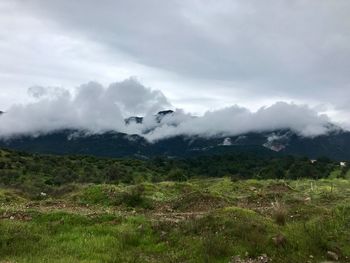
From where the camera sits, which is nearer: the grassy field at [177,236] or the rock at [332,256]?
the grassy field at [177,236]

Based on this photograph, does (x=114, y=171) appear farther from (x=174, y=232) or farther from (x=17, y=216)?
(x=174, y=232)

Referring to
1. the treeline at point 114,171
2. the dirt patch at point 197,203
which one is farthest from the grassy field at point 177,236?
the treeline at point 114,171

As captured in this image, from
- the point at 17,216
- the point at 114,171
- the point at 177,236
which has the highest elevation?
the point at 17,216

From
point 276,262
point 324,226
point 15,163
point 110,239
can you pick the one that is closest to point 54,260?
point 110,239

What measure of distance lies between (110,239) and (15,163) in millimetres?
82265

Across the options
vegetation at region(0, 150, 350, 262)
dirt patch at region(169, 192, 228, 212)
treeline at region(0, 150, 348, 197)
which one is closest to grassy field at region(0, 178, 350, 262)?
vegetation at region(0, 150, 350, 262)

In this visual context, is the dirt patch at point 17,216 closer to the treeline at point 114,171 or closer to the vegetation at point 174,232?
the vegetation at point 174,232

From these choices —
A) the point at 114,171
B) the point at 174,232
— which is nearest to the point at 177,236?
the point at 174,232

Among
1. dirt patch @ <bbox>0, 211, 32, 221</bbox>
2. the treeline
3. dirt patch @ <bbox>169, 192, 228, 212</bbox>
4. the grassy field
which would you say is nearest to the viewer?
the grassy field

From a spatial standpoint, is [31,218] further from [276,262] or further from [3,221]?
[276,262]

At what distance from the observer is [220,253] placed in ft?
43.8

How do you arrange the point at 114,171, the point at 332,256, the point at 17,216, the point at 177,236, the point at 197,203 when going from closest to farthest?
the point at 332,256 → the point at 177,236 → the point at 17,216 → the point at 197,203 → the point at 114,171

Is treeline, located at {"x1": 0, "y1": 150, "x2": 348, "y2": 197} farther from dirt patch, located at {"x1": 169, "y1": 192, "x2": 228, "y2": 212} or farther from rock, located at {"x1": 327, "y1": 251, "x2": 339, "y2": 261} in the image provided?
rock, located at {"x1": 327, "y1": 251, "x2": 339, "y2": 261}

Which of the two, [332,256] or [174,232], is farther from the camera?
[174,232]
